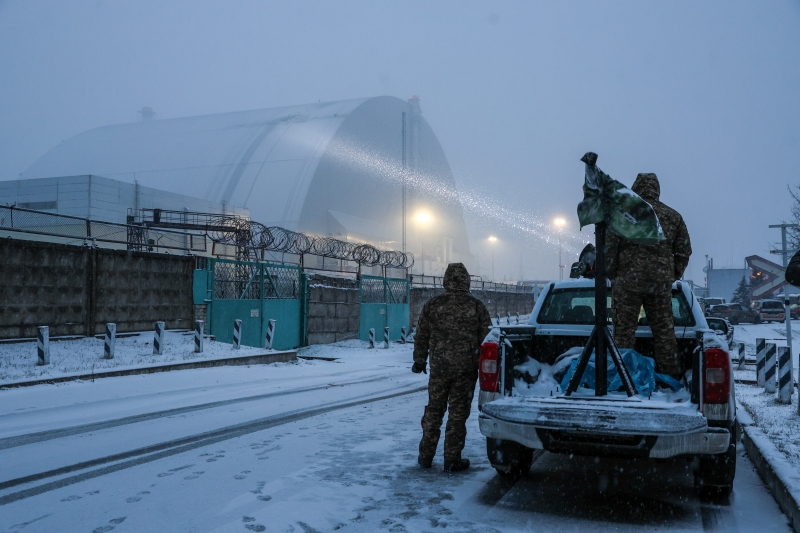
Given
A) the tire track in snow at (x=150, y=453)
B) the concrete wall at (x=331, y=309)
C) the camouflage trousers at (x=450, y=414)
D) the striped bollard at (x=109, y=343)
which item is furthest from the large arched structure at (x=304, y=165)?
the camouflage trousers at (x=450, y=414)

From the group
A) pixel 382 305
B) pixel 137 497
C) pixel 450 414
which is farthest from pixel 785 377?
pixel 382 305

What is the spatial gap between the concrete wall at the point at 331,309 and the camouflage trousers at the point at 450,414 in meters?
16.4

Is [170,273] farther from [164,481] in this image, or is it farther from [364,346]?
[164,481]

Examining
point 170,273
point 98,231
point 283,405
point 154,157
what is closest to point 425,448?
point 283,405

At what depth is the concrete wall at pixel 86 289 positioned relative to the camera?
14.7 metres

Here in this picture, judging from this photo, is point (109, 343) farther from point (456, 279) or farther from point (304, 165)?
point (304, 165)

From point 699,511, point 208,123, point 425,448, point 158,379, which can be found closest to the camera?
point 699,511

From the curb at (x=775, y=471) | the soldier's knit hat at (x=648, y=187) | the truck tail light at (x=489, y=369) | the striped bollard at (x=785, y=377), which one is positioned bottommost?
the curb at (x=775, y=471)

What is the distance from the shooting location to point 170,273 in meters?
18.5

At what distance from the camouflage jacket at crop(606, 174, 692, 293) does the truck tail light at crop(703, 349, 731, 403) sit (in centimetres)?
102

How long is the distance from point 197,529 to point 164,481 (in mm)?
1382

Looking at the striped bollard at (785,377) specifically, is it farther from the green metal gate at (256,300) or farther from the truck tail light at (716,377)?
the green metal gate at (256,300)

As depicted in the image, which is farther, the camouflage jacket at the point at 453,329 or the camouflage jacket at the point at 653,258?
the camouflage jacket at the point at 453,329

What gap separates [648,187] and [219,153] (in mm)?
54246
